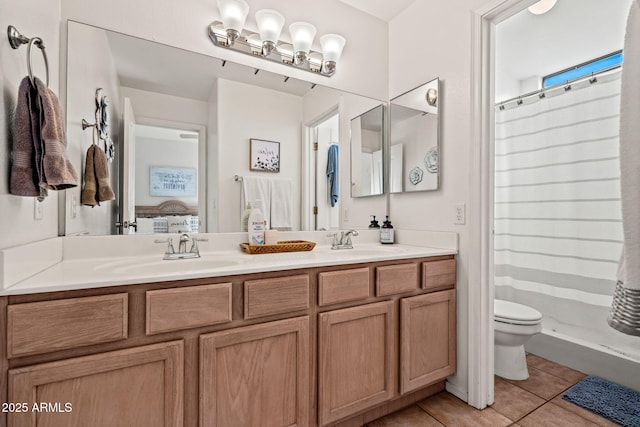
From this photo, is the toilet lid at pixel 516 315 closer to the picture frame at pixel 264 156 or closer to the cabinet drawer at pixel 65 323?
the picture frame at pixel 264 156

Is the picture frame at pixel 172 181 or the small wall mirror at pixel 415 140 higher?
the small wall mirror at pixel 415 140

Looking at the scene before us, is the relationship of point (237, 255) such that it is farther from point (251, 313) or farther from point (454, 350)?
point (454, 350)

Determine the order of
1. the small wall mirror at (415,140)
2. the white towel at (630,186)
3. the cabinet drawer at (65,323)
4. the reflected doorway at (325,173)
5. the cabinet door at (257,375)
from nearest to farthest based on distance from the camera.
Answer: the white towel at (630,186)
the cabinet drawer at (65,323)
the cabinet door at (257,375)
the small wall mirror at (415,140)
the reflected doorway at (325,173)

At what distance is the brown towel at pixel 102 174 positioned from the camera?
134cm

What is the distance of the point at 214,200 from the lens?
163 centimetres

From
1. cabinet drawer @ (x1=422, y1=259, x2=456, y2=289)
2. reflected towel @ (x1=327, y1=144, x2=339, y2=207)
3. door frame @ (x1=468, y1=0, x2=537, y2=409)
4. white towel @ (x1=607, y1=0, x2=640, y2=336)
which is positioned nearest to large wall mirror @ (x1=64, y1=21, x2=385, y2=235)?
reflected towel @ (x1=327, y1=144, x2=339, y2=207)

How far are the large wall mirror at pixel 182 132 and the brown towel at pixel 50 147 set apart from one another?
41 centimetres

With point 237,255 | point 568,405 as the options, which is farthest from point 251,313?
point 568,405

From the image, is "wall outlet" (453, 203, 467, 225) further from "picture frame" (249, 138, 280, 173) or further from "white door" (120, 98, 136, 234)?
"white door" (120, 98, 136, 234)

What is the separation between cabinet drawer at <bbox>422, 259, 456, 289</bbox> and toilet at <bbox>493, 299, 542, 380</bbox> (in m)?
0.48

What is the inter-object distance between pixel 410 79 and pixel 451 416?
2013mm

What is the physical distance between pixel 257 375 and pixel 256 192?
0.98m

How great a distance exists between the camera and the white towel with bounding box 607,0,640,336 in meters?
0.65

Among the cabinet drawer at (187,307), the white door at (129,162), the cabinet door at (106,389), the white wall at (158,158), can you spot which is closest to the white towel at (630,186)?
the cabinet drawer at (187,307)
